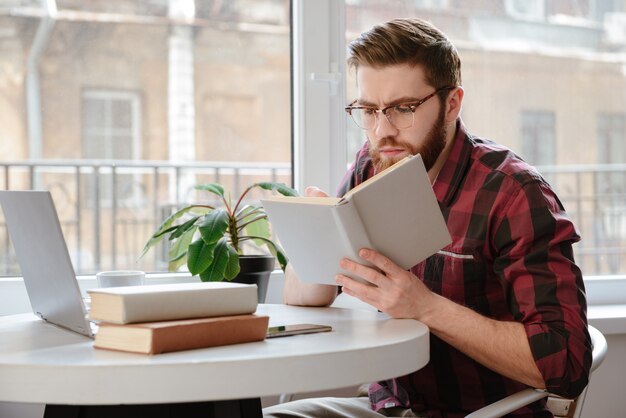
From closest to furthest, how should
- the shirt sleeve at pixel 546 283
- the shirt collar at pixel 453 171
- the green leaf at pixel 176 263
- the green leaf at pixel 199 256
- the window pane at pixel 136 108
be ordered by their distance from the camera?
the shirt sleeve at pixel 546 283, the shirt collar at pixel 453 171, the green leaf at pixel 199 256, the green leaf at pixel 176 263, the window pane at pixel 136 108

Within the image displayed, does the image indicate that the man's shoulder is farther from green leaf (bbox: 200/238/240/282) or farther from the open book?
green leaf (bbox: 200/238/240/282)

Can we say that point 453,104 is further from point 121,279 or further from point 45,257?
point 45,257

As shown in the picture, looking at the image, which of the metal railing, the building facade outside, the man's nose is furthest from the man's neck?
the metal railing

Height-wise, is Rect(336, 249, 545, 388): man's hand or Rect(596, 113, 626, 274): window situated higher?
Rect(596, 113, 626, 274): window

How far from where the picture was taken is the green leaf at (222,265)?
2.15 meters

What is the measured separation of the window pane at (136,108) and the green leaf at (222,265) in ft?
1.96

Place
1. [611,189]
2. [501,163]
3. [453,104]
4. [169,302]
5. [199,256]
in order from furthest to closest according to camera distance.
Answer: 1. [611,189]
2. [199,256]
3. [453,104]
4. [501,163]
5. [169,302]

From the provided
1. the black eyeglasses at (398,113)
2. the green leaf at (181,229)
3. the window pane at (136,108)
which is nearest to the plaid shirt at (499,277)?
the black eyeglasses at (398,113)

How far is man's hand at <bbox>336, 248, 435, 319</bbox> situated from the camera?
1.45 metres

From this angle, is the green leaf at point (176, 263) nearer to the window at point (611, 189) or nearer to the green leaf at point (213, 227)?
the green leaf at point (213, 227)

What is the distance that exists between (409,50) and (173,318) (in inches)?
33.2

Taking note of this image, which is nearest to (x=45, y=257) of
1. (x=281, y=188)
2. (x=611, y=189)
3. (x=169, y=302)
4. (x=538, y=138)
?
(x=169, y=302)

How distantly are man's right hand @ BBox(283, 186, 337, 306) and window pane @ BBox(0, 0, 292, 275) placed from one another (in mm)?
Answer: 981

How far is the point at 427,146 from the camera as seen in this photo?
1794 mm
